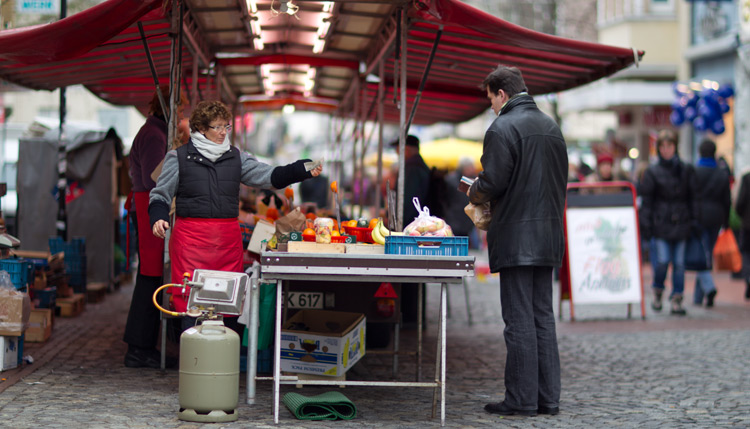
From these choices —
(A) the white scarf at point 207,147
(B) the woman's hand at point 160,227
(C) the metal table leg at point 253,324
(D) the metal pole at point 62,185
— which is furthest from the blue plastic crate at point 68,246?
(C) the metal table leg at point 253,324

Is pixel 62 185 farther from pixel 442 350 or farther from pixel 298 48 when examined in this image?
pixel 442 350

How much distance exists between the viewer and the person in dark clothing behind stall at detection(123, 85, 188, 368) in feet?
25.3

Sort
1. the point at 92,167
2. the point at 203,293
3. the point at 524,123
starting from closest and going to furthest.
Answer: the point at 203,293 < the point at 524,123 < the point at 92,167

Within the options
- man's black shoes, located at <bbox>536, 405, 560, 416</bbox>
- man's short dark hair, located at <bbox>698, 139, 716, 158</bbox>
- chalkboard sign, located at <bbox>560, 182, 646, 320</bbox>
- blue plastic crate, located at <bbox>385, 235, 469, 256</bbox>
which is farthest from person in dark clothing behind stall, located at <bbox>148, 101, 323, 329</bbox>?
man's short dark hair, located at <bbox>698, 139, 716, 158</bbox>

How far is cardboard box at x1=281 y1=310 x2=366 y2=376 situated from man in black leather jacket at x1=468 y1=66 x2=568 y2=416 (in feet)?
3.85

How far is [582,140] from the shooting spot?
48.9 metres

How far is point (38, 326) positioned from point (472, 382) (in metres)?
3.97

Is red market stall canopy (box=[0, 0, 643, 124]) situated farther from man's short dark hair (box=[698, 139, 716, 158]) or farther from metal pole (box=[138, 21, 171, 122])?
man's short dark hair (box=[698, 139, 716, 158])

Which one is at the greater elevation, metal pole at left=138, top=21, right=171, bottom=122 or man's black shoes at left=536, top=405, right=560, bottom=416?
metal pole at left=138, top=21, right=171, bottom=122

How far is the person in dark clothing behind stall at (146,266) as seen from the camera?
770cm

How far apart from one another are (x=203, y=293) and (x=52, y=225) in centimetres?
754

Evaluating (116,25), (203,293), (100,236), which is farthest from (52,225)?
(203,293)

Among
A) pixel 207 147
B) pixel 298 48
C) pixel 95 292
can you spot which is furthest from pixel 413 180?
pixel 95 292

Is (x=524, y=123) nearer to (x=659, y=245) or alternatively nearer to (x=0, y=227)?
(x=0, y=227)
